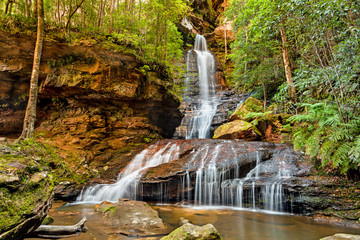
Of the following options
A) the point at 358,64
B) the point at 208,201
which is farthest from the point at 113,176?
the point at 358,64

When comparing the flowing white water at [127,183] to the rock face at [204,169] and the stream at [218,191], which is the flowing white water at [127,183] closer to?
the stream at [218,191]

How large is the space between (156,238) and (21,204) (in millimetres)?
2315

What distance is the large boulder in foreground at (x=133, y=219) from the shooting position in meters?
3.96

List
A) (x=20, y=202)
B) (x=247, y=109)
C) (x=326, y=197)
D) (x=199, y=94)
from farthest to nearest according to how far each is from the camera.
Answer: (x=199, y=94) < (x=247, y=109) < (x=326, y=197) < (x=20, y=202)

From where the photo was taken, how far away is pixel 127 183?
7.41 meters

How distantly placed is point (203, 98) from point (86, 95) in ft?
41.2

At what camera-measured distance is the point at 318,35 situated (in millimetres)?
6031

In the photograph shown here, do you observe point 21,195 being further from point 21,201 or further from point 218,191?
point 218,191

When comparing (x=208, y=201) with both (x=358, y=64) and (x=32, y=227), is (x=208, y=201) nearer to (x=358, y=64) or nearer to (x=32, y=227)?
(x=32, y=227)

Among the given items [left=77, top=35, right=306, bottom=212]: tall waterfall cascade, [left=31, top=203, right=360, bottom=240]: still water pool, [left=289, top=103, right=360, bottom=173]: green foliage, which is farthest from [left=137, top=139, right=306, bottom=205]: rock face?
[left=289, top=103, right=360, bottom=173]: green foliage

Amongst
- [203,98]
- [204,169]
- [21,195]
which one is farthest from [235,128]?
[21,195]

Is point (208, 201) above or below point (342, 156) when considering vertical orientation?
below

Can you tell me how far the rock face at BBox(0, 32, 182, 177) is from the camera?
902cm

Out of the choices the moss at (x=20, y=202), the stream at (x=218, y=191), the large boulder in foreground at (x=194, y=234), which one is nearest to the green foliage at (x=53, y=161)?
the stream at (x=218, y=191)
